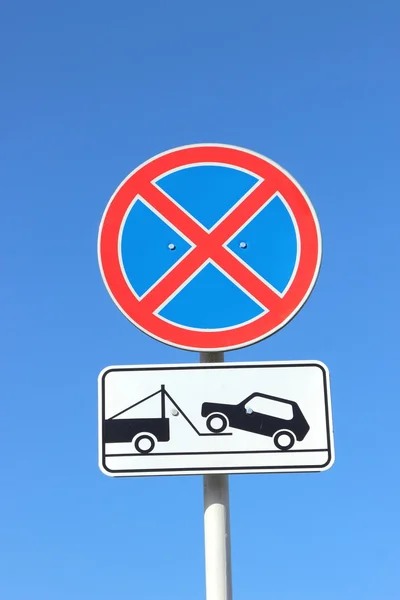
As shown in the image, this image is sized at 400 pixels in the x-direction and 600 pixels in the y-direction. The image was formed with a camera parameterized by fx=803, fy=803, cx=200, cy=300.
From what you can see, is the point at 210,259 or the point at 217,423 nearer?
the point at 217,423

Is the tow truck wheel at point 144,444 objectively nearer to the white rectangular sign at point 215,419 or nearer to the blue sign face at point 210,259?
the white rectangular sign at point 215,419

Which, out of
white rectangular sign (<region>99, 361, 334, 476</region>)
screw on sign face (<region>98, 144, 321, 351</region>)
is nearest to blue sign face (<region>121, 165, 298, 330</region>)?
screw on sign face (<region>98, 144, 321, 351</region>)

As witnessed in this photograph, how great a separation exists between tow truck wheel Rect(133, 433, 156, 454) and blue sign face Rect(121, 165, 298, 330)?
27 cm

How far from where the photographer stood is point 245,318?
1797 mm

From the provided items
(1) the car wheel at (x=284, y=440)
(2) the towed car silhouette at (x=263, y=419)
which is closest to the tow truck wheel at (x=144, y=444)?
(2) the towed car silhouette at (x=263, y=419)

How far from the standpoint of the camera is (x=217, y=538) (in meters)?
1.67

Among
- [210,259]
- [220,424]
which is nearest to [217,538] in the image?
[220,424]

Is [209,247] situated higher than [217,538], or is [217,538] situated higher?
[209,247]

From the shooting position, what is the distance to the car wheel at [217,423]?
1662 mm

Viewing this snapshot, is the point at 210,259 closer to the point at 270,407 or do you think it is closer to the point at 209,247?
the point at 209,247

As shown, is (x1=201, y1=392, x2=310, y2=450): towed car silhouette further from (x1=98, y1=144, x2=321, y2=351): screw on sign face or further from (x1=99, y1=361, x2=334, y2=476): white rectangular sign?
(x1=98, y1=144, x2=321, y2=351): screw on sign face

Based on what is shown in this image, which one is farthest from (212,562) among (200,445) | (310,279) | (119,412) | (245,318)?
(310,279)

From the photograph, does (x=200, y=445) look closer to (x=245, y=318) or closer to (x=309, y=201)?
(x=245, y=318)

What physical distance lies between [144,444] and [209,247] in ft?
1.60
